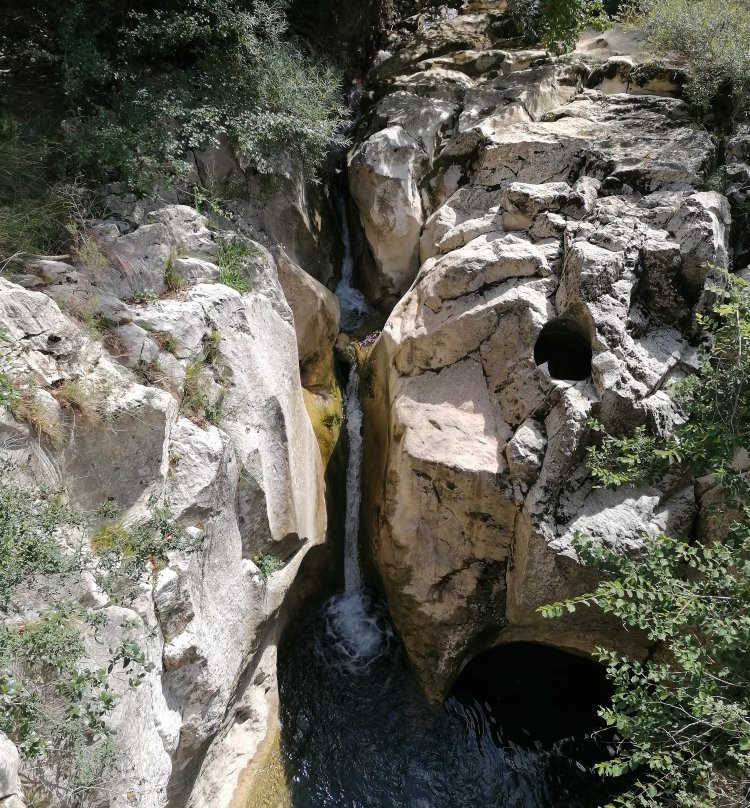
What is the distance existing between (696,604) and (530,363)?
2532mm

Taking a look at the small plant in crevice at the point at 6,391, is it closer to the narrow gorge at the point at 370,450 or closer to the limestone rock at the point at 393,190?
the narrow gorge at the point at 370,450

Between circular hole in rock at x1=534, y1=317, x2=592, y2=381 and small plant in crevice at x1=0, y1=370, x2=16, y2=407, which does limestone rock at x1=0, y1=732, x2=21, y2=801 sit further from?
circular hole in rock at x1=534, y1=317, x2=592, y2=381

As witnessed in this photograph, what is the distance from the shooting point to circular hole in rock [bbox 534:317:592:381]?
6.29m

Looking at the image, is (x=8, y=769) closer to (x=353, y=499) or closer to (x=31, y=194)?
(x=31, y=194)

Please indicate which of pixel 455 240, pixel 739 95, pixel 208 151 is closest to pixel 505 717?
pixel 455 240

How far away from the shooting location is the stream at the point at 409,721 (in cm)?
598

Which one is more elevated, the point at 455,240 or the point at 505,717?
the point at 455,240

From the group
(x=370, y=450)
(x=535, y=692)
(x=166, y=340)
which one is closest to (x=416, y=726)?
(x=535, y=692)

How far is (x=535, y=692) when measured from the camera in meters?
6.92

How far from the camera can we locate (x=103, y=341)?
462 cm

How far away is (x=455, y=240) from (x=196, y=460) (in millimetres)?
3857

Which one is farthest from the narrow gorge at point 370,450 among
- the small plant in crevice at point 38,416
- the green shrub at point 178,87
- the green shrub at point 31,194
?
the green shrub at point 178,87

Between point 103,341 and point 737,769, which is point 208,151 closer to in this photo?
point 103,341

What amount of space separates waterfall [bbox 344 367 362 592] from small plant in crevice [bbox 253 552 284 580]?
1.95m
